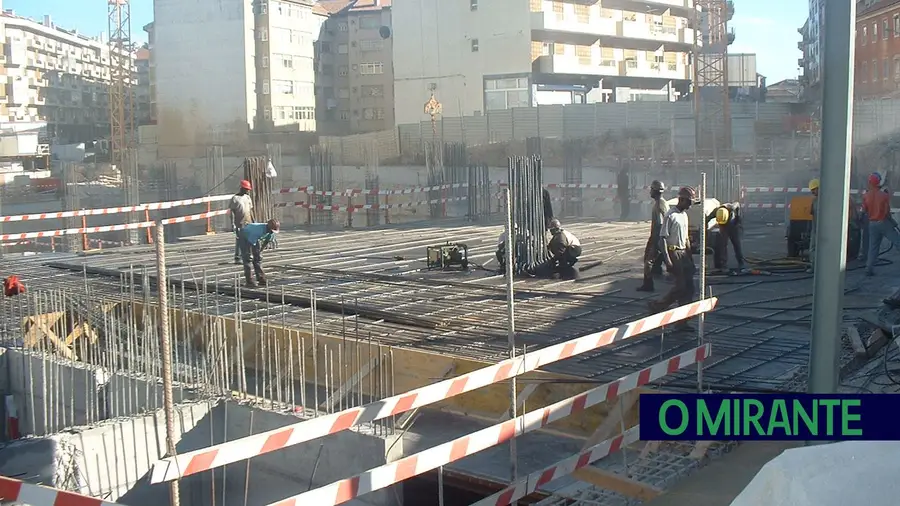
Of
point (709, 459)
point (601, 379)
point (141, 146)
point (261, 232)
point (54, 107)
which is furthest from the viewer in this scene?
point (54, 107)

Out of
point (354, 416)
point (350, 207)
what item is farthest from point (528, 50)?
point (354, 416)

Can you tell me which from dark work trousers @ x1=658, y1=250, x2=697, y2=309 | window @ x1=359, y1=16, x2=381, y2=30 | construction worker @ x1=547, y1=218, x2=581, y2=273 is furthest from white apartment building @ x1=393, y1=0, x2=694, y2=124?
dark work trousers @ x1=658, y1=250, x2=697, y2=309

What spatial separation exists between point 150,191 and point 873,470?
42251 mm

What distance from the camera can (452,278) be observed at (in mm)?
Result: 13648

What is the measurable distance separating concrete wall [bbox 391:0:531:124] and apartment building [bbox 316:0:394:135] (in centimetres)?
1185

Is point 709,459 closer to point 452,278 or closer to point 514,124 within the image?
point 452,278

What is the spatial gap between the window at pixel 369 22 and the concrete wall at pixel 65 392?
55091 millimetres

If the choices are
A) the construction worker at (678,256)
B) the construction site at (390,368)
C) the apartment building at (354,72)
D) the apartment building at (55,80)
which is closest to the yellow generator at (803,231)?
the construction site at (390,368)

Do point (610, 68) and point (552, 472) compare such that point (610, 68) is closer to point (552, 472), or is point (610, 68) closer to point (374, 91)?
point (374, 91)

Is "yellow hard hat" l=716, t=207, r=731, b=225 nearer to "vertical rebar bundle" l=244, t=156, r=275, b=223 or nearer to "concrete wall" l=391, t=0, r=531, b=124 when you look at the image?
"vertical rebar bundle" l=244, t=156, r=275, b=223

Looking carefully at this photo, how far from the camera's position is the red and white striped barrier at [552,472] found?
5.36m

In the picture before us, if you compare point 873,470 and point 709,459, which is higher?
point 873,470

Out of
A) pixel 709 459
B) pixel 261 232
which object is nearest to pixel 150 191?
pixel 261 232

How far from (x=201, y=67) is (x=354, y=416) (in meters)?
53.4
